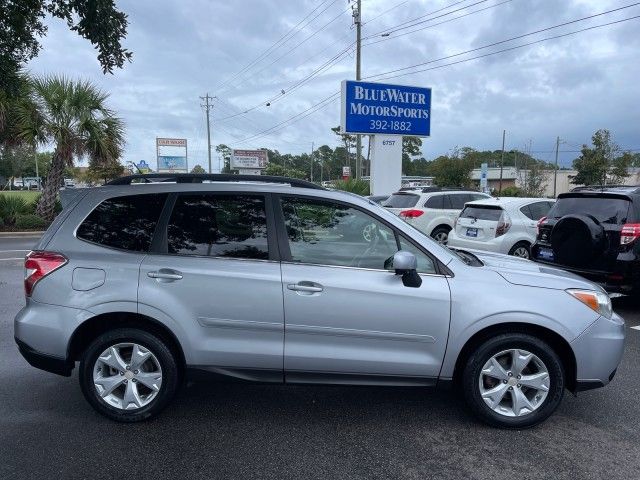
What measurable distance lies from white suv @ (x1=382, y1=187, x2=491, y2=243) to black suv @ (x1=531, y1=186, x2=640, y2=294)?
6257 mm

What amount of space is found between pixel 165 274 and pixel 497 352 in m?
2.41

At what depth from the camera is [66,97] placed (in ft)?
58.0

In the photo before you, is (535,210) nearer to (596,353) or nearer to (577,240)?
(577,240)

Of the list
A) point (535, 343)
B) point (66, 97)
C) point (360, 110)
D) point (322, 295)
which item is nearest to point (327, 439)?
point (322, 295)

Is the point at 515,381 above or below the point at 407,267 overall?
below

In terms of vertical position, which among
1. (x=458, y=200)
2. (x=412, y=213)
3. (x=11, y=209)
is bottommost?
(x=11, y=209)

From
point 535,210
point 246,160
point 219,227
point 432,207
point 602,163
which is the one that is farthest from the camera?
point 246,160

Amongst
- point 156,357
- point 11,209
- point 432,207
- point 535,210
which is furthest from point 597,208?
point 11,209

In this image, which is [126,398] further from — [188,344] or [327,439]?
[327,439]

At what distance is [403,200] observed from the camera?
13820 mm

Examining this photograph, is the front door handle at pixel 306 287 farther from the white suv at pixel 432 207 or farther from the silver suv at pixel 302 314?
the white suv at pixel 432 207

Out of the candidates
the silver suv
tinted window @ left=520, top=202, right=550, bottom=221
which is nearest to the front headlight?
the silver suv

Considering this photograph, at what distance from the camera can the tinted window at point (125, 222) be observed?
3.76 meters

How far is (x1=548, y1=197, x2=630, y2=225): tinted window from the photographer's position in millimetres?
6699
